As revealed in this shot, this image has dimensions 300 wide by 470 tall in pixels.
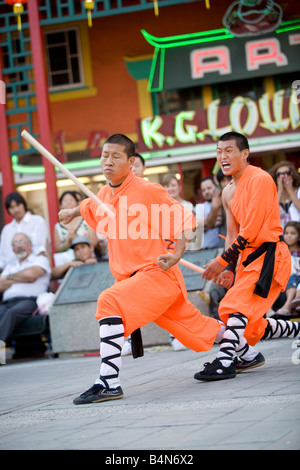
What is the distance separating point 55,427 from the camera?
354 centimetres

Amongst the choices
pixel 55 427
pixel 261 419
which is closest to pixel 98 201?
pixel 55 427

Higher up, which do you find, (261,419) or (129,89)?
(129,89)

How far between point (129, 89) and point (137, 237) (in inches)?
439

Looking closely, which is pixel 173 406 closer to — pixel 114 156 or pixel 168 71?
pixel 114 156

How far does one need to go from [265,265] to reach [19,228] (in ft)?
14.7

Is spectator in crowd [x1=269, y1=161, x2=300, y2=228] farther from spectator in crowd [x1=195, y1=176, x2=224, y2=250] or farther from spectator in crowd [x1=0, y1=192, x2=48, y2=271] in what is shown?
spectator in crowd [x1=0, y1=192, x2=48, y2=271]

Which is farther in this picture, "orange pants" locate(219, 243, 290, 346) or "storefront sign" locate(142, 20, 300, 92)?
"storefront sign" locate(142, 20, 300, 92)

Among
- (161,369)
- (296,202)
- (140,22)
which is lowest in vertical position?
(161,369)

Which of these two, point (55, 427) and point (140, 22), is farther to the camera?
point (140, 22)

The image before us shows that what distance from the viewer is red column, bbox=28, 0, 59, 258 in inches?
366

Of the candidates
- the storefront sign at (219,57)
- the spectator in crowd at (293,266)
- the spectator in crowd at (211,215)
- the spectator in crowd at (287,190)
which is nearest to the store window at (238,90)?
the storefront sign at (219,57)

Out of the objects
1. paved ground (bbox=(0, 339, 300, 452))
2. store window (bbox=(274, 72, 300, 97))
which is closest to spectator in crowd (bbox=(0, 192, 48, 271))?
paved ground (bbox=(0, 339, 300, 452))

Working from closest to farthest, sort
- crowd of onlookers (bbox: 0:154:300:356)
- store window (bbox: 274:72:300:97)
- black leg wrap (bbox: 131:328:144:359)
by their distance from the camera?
1. black leg wrap (bbox: 131:328:144:359)
2. crowd of onlookers (bbox: 0:154:300:356)
3. store window (bbox: 274:72:300:97)

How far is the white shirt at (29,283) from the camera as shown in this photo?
8.23m
